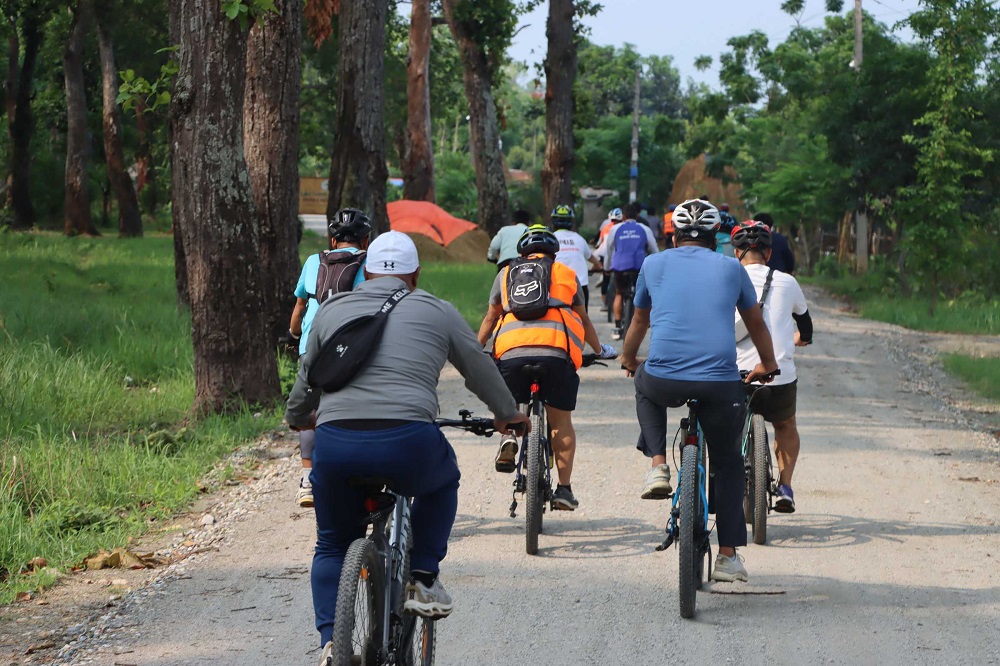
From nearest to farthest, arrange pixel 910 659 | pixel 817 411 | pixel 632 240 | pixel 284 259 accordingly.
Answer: pixel 910 659 < pixel 817 411 < pixel 284 259 < pixel 632 240

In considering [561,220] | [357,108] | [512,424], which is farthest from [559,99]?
[512,424]

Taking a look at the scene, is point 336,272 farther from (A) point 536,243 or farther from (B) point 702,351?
(B) point 702,351

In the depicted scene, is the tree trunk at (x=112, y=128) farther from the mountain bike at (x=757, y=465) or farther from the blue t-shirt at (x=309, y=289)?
the mountain bike at (x=757, y=465)

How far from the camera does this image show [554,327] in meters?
7.82

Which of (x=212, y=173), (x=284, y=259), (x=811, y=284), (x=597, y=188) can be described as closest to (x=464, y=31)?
(x=811, y=284)

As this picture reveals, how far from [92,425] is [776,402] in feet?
19.2

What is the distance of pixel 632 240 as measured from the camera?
56.5 ft

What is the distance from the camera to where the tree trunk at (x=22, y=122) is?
36.1m

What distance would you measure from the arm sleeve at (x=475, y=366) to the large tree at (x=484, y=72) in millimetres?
28488

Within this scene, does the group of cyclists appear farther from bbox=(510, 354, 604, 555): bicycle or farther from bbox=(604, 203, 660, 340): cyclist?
bbox=(604, 203, 660, 340): cyclist

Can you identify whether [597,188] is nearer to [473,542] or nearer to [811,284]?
[811,284]

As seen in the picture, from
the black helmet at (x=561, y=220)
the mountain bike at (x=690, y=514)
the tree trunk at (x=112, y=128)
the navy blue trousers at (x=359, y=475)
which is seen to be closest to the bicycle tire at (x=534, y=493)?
the mountain bike at (x=690, y=514)

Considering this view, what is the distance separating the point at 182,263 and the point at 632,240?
5.86 m

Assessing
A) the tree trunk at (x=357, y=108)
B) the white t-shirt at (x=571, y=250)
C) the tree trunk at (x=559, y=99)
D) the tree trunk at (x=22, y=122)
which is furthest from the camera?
the tree trunk at (x=22, y=122)
